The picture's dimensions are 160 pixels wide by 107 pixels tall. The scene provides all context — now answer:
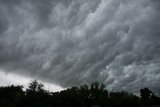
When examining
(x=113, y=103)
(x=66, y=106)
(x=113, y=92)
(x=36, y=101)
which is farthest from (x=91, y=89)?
(x=36, y=101)

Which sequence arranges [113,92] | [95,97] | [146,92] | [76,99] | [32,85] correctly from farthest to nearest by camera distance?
[146,92]
[113,92]
[95,97]
[76,99]
[32,85]

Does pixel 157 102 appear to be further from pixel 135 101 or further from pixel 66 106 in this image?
pixel 66 106

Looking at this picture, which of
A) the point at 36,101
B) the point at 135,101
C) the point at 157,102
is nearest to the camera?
the point at 36,101

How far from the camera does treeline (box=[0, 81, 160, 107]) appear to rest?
7552cm

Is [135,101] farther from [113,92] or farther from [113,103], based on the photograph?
[113,92]

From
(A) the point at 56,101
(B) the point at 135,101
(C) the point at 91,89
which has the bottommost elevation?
→ (B) the point at 135,101

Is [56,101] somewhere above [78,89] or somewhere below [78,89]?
below

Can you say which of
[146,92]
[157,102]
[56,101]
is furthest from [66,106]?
[146,92]

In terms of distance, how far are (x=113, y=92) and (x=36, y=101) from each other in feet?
244

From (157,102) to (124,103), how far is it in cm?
3435

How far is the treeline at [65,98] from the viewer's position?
7552cm

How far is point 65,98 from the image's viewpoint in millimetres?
100438

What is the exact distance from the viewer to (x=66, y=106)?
99000 millimetres

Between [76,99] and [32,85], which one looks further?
[76,99]
